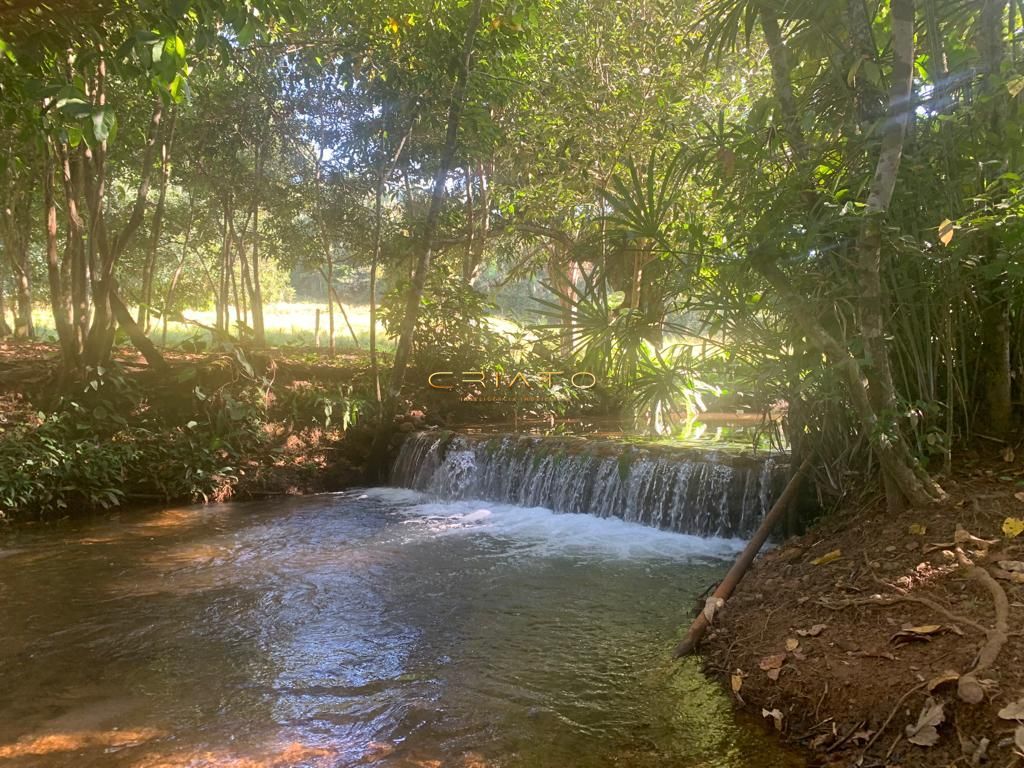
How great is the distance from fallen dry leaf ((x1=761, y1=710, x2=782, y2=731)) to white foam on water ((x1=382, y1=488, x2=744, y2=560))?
12.0 feet

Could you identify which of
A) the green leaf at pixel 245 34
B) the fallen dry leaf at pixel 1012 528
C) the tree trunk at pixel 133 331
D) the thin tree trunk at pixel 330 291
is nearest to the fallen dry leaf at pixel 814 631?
the fallen dry leaf at pixel 1012 528

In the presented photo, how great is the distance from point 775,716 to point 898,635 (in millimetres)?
710

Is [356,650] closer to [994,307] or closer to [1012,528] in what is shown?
[1012,528]

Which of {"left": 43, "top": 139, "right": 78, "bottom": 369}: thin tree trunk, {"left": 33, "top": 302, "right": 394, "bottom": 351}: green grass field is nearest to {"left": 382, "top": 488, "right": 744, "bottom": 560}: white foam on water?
{"left": 43, "top": 139, "right": 78, "bottom": 369}: thin tree trunk

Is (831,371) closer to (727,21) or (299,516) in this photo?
(727,21)

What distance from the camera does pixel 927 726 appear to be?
10.1 ft

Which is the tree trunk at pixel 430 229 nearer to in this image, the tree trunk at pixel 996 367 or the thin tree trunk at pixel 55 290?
the thin tree trunk at pixel 55 290

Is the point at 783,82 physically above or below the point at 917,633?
above

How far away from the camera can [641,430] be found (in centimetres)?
1320

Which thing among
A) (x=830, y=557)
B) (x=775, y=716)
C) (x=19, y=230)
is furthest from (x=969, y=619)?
(x=19, y=230)

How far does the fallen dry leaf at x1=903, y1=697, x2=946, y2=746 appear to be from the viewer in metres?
3.03

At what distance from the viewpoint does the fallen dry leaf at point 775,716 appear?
3.66 m

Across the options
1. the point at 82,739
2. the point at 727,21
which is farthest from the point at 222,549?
the point at 727,21

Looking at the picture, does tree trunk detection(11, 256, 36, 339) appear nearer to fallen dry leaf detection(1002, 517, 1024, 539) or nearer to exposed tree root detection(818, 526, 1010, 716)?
exposed tree root detection(818, 526, 1010, 716)
